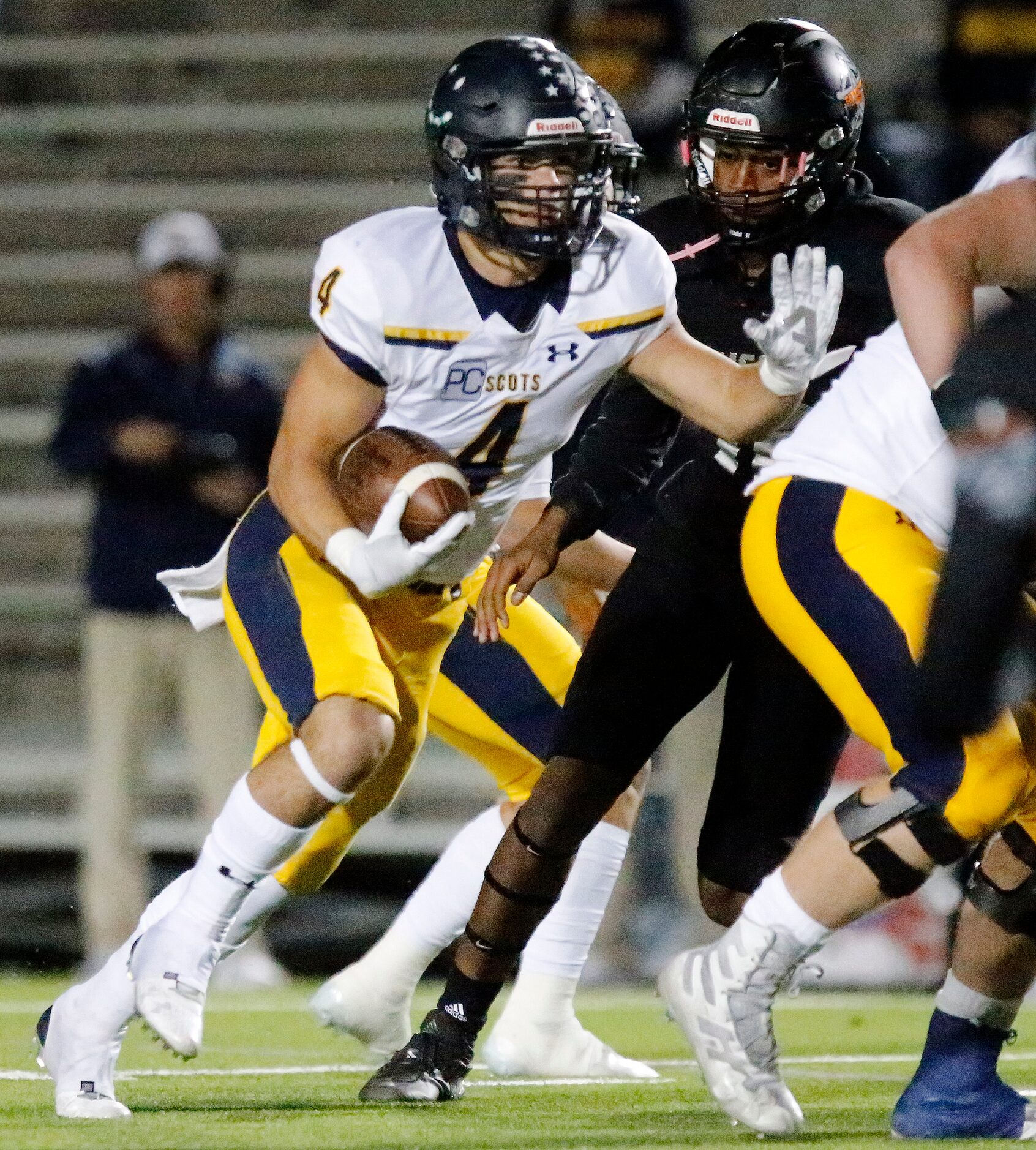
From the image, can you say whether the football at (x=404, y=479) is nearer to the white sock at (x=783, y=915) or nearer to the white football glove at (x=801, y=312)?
the white football glove at (x=801, y=312)

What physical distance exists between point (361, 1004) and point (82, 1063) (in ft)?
2.73

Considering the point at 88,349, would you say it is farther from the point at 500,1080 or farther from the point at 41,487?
the point at 500,1080

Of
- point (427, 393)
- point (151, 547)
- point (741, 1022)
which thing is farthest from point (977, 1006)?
point (151, 547)

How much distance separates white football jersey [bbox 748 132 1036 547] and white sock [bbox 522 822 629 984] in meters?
1.20

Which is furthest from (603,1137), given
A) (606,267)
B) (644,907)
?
(644,907)

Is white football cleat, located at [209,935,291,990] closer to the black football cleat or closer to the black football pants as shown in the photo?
the black football cleat

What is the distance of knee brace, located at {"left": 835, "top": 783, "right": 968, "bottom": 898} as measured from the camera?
9.37 feet

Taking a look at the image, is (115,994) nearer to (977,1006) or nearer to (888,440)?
(977,1006)

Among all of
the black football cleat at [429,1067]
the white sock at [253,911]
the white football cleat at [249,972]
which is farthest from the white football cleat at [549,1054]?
the white football cleat at [249,972]

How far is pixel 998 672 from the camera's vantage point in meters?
2.49

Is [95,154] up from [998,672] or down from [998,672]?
down

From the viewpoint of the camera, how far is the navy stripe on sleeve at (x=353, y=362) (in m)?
3.22

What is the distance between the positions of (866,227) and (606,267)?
0.55 m

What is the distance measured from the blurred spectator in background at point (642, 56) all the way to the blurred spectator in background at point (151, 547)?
75.2 inches
